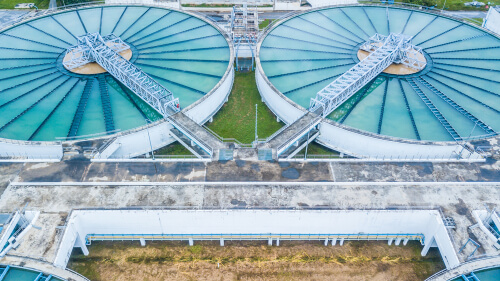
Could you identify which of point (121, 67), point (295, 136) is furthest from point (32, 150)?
point (295, 136)

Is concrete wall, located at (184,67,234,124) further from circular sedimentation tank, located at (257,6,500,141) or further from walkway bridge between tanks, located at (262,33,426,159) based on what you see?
walkway bridge between tanks, located at (262,33,426,159)

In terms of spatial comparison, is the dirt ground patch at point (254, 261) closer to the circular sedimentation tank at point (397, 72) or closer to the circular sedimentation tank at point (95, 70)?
the circular sedimentation tank at point (397, 72)

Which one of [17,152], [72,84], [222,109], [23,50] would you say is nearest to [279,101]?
[222,109]

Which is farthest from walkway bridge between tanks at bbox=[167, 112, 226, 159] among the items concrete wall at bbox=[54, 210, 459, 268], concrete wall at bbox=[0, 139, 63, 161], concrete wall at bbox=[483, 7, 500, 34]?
concrete wall at bbox=[483, 7, 500, 34]

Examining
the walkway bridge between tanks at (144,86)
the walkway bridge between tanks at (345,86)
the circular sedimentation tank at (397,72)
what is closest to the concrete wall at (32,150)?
the walkway bridge between tanks at (144,86)

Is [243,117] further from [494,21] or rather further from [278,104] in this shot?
[494,21]

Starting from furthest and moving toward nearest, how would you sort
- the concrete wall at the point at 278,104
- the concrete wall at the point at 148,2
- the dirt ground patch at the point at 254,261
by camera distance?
the concrete wall at the point at 148,2 → the concrete wall at the point at 278,104 → the dirt ground patch at the point at 254,261
